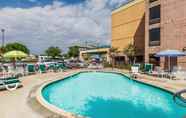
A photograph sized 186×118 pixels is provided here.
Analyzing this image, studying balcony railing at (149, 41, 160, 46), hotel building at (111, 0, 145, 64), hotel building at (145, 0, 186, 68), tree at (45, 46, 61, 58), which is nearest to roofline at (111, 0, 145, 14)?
hotel building at (111, 0, 145, 64)

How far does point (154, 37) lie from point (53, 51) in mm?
55632

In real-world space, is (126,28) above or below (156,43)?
above

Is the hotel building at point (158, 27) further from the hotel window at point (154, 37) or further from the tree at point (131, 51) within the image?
the tree at point (131, 51)

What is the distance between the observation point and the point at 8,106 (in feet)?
25.4

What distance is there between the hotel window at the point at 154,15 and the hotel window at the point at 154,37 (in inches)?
42.1

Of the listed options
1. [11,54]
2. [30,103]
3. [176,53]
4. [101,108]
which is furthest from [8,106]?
[176,53]

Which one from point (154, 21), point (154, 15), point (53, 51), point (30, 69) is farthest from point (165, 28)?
point (53, 51)

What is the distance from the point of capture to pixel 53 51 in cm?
7781

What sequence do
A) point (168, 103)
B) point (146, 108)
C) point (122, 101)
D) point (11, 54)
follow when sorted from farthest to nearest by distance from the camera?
point (11, 54)
point (122, 101)
point (168, 103)
point (146, 108)

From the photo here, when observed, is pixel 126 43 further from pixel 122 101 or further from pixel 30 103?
pixel 30 103

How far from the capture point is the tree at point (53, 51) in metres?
77.2

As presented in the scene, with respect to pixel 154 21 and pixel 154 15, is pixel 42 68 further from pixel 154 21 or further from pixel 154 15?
pixel 154 15

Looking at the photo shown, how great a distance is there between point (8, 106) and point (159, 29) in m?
21.5

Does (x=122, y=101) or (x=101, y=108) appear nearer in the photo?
(x=101, y=108)
